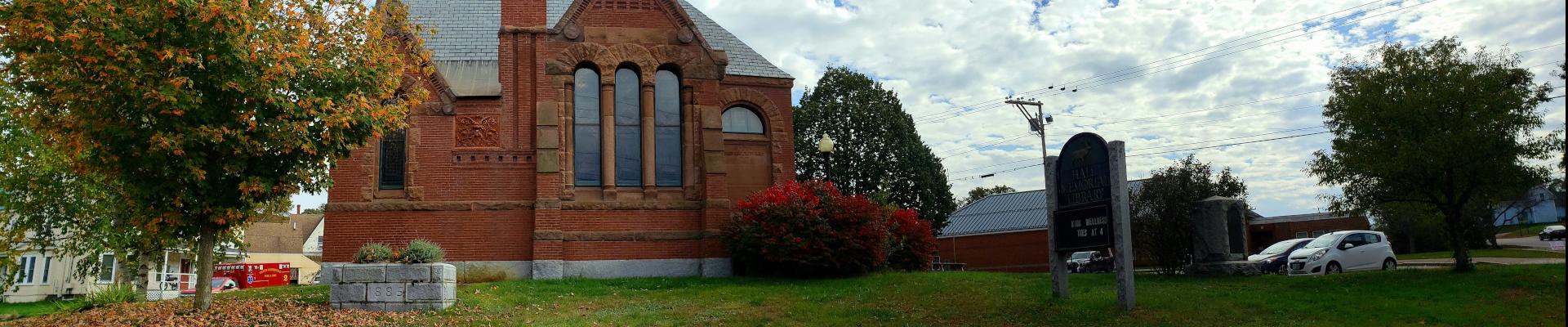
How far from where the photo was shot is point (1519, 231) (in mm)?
64625

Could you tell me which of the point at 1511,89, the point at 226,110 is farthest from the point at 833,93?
the point at 226,110

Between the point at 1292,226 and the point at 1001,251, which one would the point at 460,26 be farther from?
the point at 1292,226

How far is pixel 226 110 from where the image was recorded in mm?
13258

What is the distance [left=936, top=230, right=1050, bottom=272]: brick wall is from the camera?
4919 cm

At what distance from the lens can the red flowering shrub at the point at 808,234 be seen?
65.8ft

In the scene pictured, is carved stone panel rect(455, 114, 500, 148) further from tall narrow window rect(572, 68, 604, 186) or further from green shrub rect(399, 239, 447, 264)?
green shrub rect(399, 239, 447, 264)

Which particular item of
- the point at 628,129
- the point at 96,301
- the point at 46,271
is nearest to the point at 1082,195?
the point at 628,129

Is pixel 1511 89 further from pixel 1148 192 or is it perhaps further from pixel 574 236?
pixel 574 236

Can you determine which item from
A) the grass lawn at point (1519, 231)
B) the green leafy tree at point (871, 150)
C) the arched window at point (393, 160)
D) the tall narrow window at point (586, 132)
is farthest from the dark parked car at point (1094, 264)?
the grass lawn at point (1519, 231)

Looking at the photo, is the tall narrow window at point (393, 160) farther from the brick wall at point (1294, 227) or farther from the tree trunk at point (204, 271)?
the brick wall at point (1294, 227)

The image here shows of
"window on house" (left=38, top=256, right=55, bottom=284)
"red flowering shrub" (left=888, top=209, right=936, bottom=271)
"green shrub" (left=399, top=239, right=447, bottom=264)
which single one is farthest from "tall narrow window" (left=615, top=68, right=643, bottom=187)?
"window on house" (left=38, top=256, right=55, bottom=284)

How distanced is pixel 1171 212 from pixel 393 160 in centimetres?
1778

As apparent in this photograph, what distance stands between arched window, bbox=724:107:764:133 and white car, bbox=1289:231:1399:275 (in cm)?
1391

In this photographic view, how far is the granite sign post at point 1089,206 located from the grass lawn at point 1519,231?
2349 inches
